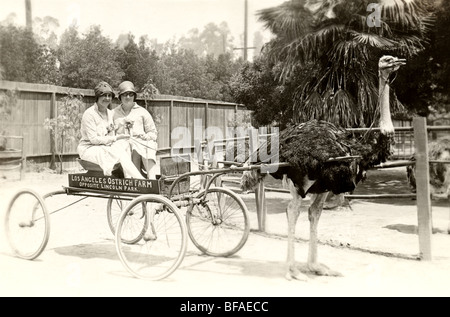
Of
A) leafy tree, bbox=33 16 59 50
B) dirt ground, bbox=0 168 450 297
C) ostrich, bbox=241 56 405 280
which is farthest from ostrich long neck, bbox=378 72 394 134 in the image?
leafy tree, bbox=33 16 59 50

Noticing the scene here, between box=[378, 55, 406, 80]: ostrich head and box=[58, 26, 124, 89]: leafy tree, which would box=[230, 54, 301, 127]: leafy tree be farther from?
box=[378, 55, 406, 80]: ostrich head

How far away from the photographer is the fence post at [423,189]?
17.7ft

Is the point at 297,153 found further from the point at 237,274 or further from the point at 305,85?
the point at 305,85

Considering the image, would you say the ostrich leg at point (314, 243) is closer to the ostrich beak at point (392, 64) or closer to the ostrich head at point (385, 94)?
the ostrich head at point (385, 94)

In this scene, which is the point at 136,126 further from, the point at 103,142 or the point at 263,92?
the point at 263,92

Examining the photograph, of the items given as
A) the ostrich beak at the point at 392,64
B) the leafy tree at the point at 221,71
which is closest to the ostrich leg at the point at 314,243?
the ostrich beak at the point at 392,64

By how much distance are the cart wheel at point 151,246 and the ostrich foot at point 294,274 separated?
3.12 ft

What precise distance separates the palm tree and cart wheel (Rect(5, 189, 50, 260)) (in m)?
4.79

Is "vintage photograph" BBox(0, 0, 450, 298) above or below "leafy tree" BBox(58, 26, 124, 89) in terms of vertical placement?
below

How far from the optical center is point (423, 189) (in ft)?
17.9

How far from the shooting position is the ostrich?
14.6 ft

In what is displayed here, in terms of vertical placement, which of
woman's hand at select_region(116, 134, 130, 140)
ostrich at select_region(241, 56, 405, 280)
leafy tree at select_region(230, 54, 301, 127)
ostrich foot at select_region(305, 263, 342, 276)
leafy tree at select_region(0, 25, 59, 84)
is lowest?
ostrich foot at select_region(305, 263, 342, 276)

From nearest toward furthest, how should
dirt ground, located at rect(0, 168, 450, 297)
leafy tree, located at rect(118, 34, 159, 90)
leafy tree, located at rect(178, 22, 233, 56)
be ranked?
dirt ground, located at rect(0, 168, 450, 297) < leafy tree, located at rect(178, 22, 233, 56) < leafy tree, located at rect(118, 34, 159, 90)

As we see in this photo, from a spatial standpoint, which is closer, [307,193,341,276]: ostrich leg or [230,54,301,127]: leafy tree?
[307,193,341,276]: ostrich leg
